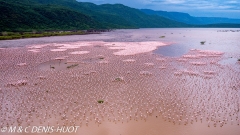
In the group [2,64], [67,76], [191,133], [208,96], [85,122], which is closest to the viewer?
[191,133]

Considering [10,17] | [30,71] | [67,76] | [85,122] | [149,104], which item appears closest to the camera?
[85,122]

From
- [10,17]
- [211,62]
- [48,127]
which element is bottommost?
[48,127]

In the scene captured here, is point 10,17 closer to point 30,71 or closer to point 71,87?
point 30,71

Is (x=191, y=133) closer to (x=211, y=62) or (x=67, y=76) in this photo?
(x=67, y=76)

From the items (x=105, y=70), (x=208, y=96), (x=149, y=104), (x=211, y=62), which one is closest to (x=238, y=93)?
(x=208, y=96)

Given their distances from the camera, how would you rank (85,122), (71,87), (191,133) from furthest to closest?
1. (71,87)
2. (85,122)
3. (191,133)

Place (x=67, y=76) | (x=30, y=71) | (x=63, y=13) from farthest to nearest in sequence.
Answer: (x=63, y=13)
(x=30, y=71)
(x=67, y=76)

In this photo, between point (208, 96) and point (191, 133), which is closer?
point (191, 133)

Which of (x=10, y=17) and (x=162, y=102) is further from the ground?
(x=10, y=17)

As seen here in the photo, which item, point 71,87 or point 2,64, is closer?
point 71,87

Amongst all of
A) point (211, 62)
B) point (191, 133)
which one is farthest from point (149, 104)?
point (211, 62)
